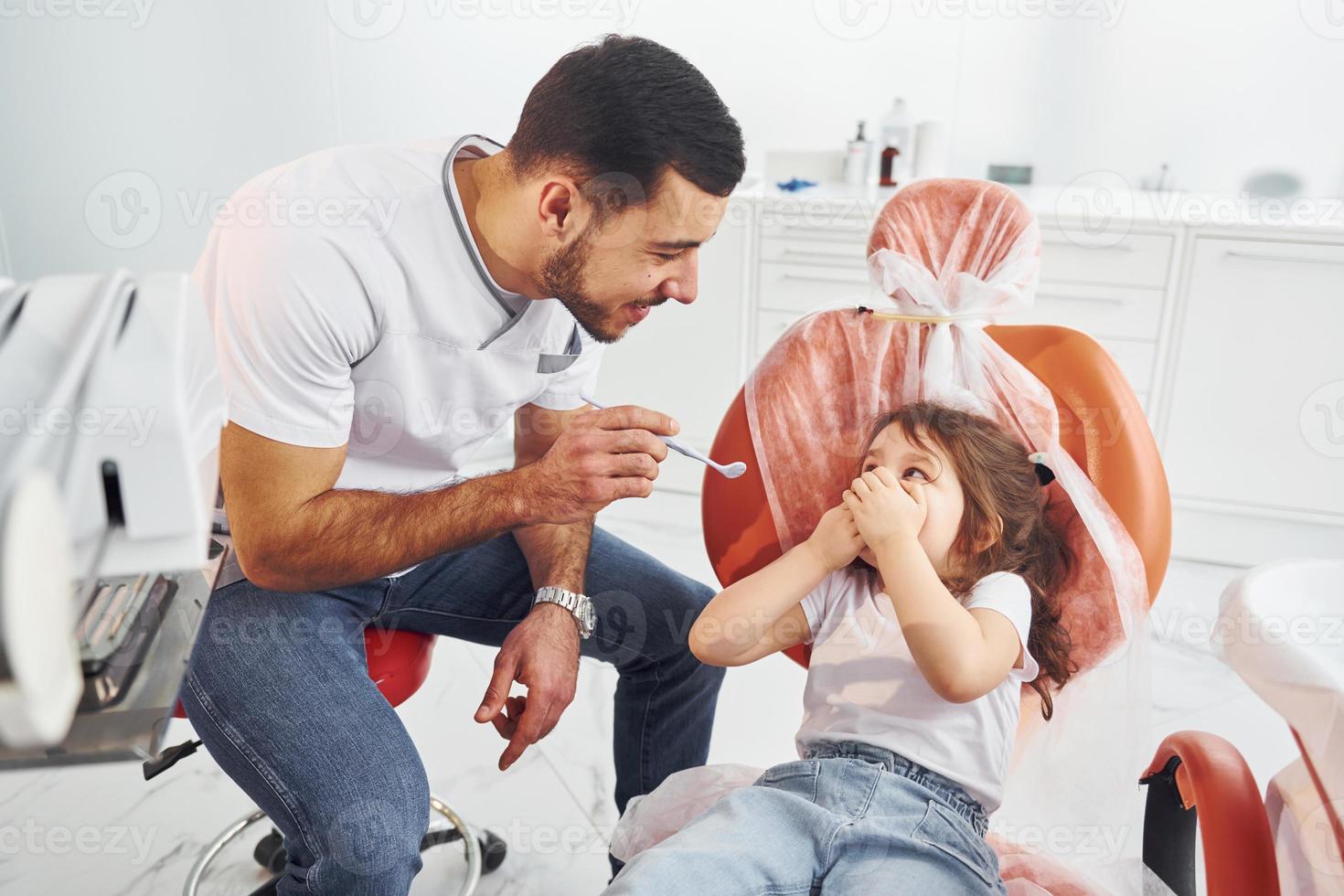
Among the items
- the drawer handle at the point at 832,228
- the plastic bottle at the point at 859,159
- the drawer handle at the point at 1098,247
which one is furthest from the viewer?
the plastic bottle at the point at 859,159

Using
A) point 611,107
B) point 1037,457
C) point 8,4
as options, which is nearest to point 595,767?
point 1037,457

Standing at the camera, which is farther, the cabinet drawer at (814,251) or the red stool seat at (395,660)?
the cabinet drawer at (814,251)

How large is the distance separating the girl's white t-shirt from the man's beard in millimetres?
464

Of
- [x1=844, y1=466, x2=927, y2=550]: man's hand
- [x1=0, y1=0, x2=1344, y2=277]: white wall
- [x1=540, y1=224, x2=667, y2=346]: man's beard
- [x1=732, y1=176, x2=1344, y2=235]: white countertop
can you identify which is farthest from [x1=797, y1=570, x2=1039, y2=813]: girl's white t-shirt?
Result: [x1=0, y1=0, x2=1344, y2=277]: white wall

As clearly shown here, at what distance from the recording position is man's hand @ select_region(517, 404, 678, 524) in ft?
3.70

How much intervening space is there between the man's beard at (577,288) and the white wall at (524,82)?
1.93m

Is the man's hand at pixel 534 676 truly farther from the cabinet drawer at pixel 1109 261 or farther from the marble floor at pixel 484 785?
the cabinet drawer at pixel 1109 261

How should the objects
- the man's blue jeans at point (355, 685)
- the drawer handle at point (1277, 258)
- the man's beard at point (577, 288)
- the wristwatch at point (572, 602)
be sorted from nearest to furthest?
the man's blue jeans at point (355, 685), the man's beard at point (577, 288), the wristwatch at point (572, 602), the drawer handle at point (1277, 258)

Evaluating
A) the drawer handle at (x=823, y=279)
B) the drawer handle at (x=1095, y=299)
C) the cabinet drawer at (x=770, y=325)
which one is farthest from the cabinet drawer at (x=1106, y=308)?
the cabinet drawer at (x=770, y=325)

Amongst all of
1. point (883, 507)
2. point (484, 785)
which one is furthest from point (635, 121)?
point (484, 785)

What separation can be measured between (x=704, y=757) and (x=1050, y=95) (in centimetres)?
236

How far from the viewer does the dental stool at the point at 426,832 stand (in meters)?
1.25

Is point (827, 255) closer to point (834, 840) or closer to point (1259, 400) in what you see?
point (1259, 400)

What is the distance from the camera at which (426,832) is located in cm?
152
